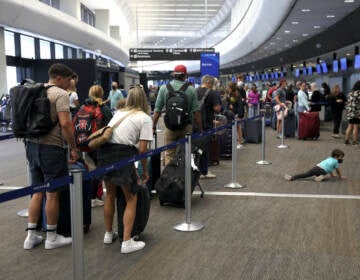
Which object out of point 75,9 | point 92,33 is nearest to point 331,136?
point 92,33

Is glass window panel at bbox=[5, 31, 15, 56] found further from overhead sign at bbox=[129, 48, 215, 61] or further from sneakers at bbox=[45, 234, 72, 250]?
sneakers at bbox=[45, 234, 72, 250]

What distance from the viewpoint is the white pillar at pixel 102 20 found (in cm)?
3098

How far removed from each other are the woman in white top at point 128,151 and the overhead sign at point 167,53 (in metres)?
24.4

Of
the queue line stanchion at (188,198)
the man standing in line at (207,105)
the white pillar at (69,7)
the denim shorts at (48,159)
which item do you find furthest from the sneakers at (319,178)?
the white pillar at (69,7)

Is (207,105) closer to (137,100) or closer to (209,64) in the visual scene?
(137,100)

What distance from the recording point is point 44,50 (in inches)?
846

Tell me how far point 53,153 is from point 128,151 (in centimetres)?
69

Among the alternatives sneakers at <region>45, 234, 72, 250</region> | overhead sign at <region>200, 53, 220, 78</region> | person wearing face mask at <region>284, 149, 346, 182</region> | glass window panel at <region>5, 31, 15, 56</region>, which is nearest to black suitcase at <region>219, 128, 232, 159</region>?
person wearing face mask at <region>284, 149, 346, 182</region>

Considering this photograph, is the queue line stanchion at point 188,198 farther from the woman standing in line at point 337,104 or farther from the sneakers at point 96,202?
the woman standing in line at point 337,104

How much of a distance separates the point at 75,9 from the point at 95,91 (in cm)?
2050

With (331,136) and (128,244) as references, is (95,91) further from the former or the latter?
(331,136)

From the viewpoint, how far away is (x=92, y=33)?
23422 mm

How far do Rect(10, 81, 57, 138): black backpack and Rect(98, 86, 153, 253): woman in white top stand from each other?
566 millimetres

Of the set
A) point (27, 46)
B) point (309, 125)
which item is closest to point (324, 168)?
point (309, 125)
